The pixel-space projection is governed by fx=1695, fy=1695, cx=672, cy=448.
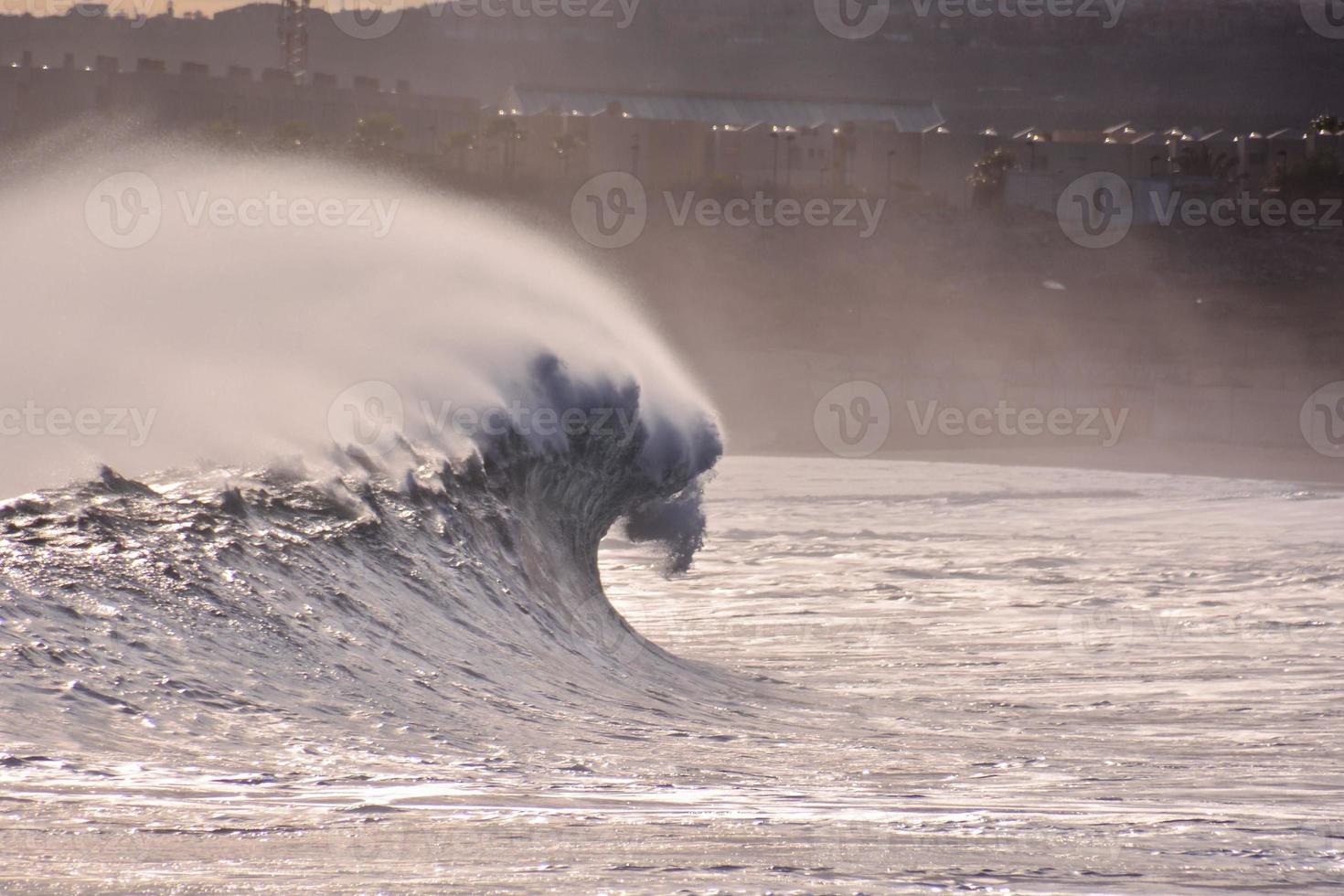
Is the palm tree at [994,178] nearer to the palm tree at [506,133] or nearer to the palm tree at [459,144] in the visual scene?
the palm tree at [506,133]

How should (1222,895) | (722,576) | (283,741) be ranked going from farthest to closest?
(722,576), (283,741), (1222,895)

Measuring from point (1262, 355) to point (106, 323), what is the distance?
41.6 metres

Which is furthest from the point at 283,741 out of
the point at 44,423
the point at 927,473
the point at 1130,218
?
the point at 1130,218

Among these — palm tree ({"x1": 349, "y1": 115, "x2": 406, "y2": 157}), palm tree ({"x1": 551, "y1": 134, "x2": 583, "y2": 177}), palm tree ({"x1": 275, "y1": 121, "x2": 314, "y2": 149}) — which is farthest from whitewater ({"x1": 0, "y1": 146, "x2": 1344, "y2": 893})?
palm tree ({"x1": 551, "y1": 134, "x2": 583, "y2": 177})

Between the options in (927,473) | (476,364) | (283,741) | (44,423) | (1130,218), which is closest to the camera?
(283,741)

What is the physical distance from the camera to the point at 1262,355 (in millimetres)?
49281

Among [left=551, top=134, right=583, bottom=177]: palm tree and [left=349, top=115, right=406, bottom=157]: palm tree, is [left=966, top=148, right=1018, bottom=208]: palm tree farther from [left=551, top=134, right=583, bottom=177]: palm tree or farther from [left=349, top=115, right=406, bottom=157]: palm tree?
[left=349, top=115, right=406, bottom=157]: palm tree

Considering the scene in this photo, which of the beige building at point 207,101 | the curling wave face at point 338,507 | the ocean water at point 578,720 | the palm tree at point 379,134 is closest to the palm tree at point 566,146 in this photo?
the palm tree at point 379,134

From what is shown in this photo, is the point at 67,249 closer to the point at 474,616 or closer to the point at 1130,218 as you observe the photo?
the point at 474,616

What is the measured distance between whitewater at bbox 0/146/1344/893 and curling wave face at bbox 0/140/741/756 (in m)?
0.04

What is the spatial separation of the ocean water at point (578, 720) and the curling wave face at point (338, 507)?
0.11 ft

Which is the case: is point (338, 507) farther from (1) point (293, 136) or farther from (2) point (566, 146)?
(2) point (566, 146)

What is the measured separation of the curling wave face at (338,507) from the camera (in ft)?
21.2

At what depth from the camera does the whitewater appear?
4754 mm
